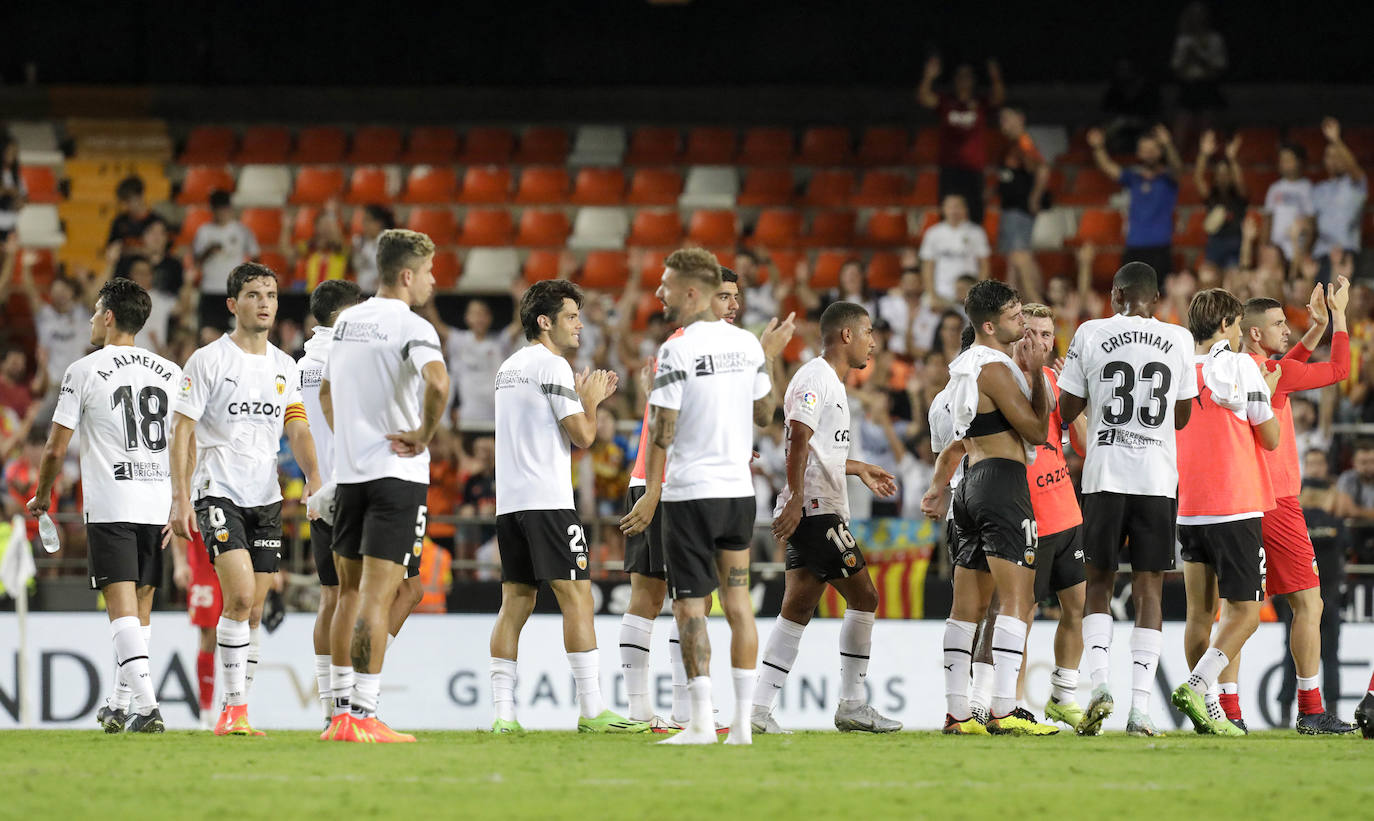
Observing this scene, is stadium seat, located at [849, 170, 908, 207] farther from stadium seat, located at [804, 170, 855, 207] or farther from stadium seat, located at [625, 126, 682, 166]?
stadium seat, located at [625, 126, 682, 166]

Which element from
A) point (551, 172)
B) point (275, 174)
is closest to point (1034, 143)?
point (551, 172)

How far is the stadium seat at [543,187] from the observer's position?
74.8 feet

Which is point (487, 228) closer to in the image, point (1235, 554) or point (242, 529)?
point (242, 529)

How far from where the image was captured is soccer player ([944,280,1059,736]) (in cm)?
892

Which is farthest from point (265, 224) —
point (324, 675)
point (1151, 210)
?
point (324, 675)

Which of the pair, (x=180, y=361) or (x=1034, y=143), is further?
(x=1034, y=143)

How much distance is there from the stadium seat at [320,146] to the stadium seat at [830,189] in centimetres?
666

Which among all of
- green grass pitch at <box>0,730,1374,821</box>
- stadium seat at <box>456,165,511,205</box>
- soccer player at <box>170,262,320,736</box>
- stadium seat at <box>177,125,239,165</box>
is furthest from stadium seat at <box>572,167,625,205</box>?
green grass pitch at <box>0,730,1374,821</box>

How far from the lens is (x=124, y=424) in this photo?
9.59m

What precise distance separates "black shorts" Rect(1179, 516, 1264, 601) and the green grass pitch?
111 cm

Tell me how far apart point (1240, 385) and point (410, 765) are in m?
5.22

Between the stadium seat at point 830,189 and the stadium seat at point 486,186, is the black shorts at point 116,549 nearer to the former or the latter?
the stadium seat at point 486,186

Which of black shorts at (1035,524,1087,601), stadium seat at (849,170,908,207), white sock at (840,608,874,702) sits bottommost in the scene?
white sock at (840,608,874,702)

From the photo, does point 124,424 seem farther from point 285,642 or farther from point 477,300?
point 477,300
